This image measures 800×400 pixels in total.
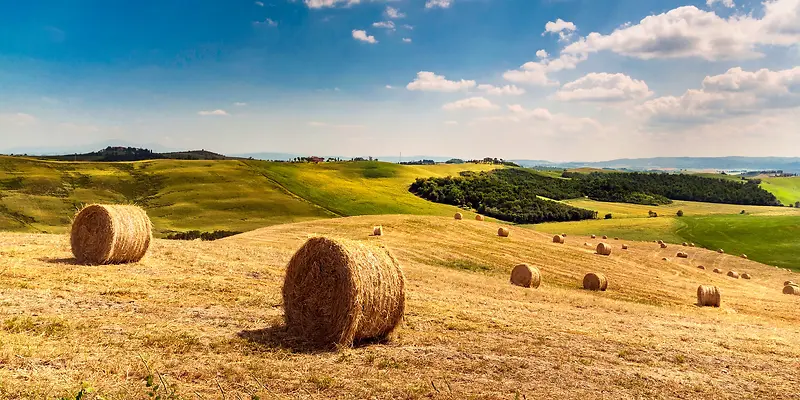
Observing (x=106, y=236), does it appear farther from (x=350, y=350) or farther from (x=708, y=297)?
(x=708, y=297)

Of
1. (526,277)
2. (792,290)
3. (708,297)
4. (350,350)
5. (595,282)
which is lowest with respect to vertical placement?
(792,290)

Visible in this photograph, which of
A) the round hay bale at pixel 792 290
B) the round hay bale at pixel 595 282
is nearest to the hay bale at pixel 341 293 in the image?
the round hay bale at pixel 595 282

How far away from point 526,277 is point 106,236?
19842 mm

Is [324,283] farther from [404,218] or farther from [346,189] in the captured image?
[346,189]

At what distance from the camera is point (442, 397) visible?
8664 mm

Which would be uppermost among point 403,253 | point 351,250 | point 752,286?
point 351,250

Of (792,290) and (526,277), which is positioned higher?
(526,277)

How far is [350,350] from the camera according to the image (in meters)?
11.5

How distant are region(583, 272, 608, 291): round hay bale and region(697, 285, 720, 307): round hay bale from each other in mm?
4782

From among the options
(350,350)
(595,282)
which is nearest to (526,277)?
(595,282)

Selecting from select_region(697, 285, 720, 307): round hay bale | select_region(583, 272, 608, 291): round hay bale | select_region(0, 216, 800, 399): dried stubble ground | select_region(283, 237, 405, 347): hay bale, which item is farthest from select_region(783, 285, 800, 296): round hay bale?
select_region(283, 237, 405, 347): hay bale

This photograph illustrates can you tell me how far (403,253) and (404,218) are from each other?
13212 mm

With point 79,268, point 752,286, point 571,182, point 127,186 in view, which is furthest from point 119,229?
point 571,182

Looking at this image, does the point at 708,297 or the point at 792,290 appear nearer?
the point at 708,297
